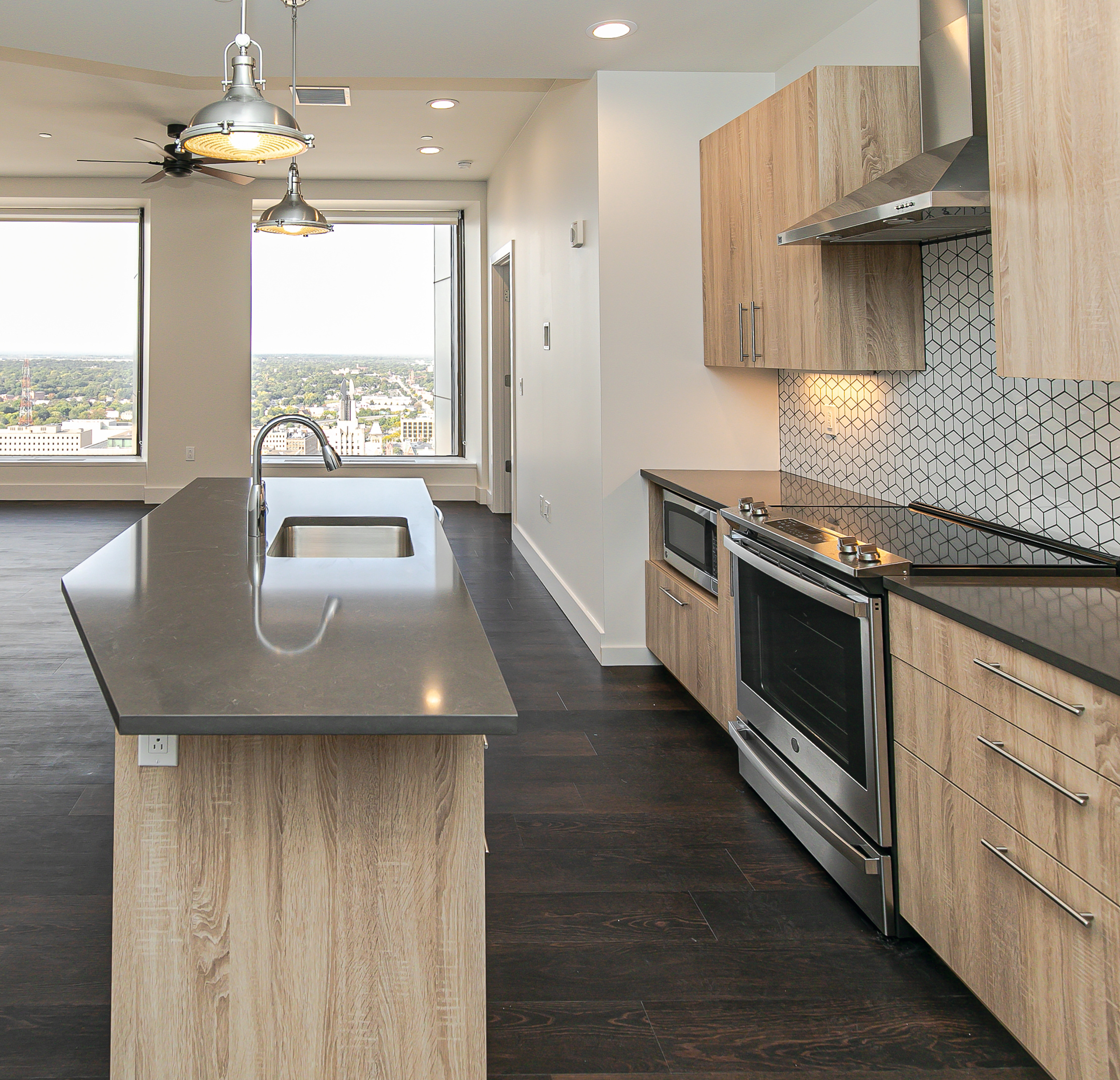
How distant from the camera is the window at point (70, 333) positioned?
9.29m

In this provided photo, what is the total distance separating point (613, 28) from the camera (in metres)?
3.68

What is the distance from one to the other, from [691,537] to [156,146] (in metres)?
5.94

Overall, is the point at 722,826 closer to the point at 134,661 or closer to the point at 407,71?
the point at 134,661

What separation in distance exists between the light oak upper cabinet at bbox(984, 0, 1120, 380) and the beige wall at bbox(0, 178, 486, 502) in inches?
284

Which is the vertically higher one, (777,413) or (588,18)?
(588,18)

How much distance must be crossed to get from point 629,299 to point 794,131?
120 centimetres

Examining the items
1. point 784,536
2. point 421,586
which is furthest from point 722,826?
point 421,586

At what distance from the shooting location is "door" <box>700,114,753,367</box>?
12.3 ft

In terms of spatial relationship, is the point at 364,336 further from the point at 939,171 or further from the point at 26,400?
the point at 939,171

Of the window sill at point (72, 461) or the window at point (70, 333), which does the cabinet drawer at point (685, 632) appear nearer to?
the window sill at point (72, 461)

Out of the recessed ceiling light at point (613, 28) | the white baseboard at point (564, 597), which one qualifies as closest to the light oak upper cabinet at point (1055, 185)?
A: the recessed ceiling light at point (613, 28)

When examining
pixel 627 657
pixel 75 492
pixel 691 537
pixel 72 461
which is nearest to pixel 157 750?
pixel 691 537

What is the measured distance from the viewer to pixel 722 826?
9.17ft

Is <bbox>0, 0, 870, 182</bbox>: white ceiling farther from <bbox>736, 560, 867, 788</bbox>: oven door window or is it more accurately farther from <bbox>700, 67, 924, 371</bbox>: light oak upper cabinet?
<bbox>736, 560, 867, 788</bbox>: oven door window
